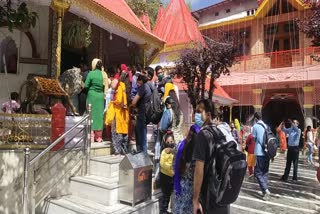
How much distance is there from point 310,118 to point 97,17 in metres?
14.8

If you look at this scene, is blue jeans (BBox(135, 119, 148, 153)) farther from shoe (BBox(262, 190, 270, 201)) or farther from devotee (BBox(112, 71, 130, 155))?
shoe (BBox(262, 190, 270, 201))

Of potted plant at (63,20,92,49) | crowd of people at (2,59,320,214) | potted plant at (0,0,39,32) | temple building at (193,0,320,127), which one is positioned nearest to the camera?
crowd of people at (2,59,320,214)

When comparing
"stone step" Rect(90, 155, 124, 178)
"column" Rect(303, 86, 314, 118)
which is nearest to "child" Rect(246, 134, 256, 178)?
"stone step" Rect(90, 155, 124, 178)

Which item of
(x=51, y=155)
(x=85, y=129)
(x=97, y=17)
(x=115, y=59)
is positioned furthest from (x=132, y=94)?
(x=115, y=59)

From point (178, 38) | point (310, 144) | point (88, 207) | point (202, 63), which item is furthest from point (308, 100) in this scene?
point (88, 207)

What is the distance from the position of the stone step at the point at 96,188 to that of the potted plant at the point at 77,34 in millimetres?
4312

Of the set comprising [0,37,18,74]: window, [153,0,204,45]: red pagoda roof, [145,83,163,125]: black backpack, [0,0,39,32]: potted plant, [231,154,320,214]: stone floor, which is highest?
[153,0,204,45]: red pagoda roof

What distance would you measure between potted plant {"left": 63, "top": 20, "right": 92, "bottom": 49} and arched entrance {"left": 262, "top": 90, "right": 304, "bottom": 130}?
14484 mm

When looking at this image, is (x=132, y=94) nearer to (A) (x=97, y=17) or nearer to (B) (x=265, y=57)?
(A) (x=97, y=17)

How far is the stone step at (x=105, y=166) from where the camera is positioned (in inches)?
211

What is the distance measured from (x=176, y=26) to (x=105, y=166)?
1292 centimetres

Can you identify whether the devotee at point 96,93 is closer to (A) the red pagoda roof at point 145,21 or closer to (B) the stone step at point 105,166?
(B) the stone step at point 105,166

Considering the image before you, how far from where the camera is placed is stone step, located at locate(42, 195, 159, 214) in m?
4.64

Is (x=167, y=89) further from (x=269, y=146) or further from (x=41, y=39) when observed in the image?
(x=41, y=39)
